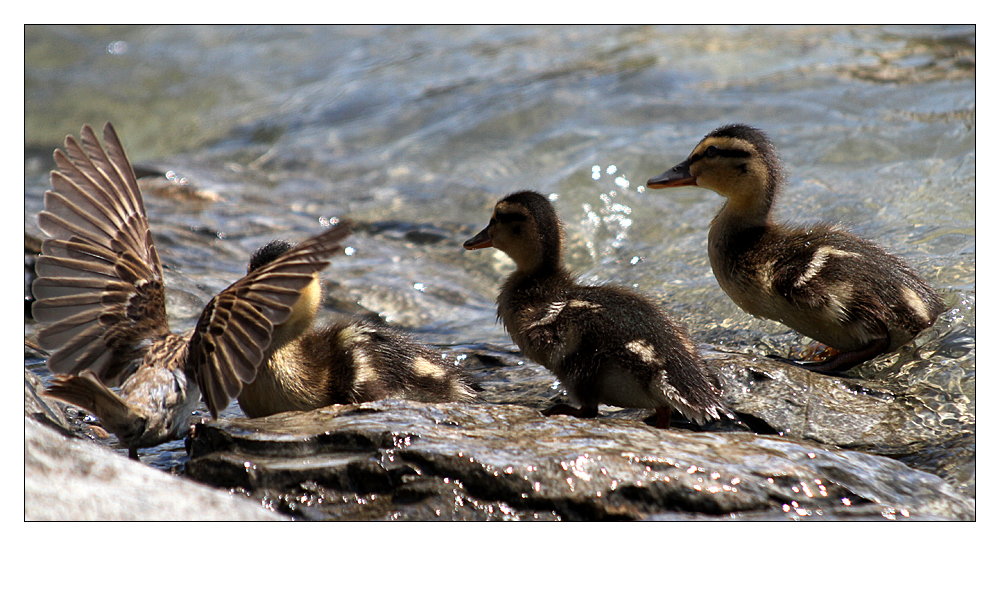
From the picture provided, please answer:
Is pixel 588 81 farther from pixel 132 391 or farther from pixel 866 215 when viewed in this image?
pixel 132 391

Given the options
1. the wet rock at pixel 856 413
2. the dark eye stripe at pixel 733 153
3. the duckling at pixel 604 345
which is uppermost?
the dark eye stripe at pixel 733 153

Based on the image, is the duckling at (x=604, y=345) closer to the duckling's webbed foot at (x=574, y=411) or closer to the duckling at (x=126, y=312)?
the duckling's webbed foot at (x=574, y=411)

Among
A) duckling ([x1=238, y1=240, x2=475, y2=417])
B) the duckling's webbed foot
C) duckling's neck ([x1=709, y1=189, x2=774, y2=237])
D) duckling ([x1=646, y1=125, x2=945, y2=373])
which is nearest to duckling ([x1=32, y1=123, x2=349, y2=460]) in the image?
duckling ([x1=238, y1=240, x2=475, y2=417])

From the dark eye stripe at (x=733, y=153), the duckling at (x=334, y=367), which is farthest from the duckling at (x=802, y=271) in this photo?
the duckling at (x=334, y=367)

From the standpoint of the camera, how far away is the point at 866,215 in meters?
7.67

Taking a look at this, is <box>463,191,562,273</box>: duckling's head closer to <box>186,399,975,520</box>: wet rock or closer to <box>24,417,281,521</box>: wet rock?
<box>186,399,975,520</box>: wet rock

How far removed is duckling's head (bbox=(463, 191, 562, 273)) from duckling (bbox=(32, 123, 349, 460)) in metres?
1.89

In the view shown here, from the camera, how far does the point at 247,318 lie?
3.61 meters

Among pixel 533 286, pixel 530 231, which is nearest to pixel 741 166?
pixel 530 231

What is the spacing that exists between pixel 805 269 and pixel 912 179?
3830mm

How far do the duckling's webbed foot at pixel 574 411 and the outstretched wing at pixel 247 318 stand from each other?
1447mm

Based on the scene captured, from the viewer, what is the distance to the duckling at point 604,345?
4.32 metres

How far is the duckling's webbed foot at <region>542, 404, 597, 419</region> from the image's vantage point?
Result: 450cm

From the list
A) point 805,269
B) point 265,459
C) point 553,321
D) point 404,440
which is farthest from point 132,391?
point 805,269
